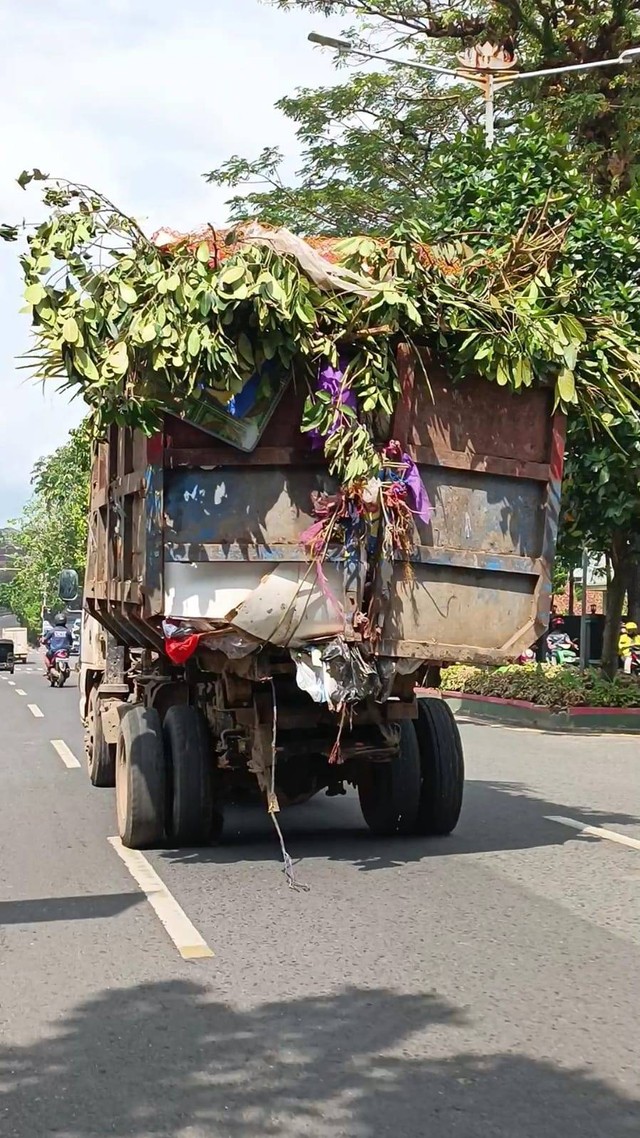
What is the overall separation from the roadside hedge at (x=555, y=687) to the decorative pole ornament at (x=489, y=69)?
783cm

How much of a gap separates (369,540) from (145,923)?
96.5 inches

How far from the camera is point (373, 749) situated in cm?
856

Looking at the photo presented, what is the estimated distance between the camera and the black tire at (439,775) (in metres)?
9.09

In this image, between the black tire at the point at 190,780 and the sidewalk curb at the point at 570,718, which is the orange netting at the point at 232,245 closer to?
the black tire at the point at 190,780

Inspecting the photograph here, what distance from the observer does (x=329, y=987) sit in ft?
18.6

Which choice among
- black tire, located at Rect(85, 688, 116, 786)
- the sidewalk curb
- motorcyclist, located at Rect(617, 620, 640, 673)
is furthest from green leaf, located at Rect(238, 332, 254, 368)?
motorcyclist, located at Rect(617, 620, 640, 673)

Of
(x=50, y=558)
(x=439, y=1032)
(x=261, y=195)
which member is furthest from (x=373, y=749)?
(x=50, y=558)

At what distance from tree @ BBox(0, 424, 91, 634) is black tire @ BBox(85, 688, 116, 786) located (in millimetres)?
35989

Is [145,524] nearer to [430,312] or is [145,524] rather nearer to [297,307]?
[297,307]

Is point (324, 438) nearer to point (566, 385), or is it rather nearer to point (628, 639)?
point (566, 385)

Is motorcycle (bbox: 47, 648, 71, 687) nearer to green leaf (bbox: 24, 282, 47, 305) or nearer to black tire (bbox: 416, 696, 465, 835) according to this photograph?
black tire (bbox: 416, 696, 465, 835)

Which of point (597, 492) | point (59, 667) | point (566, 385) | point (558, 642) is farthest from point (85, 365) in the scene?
point (558, 642)

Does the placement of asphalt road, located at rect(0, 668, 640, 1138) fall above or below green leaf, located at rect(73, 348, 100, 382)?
below

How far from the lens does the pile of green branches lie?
7234 millimetres
